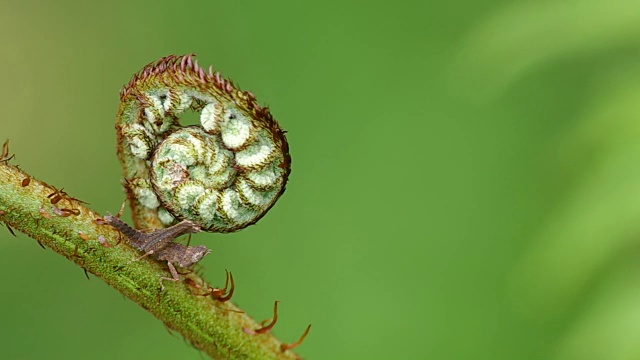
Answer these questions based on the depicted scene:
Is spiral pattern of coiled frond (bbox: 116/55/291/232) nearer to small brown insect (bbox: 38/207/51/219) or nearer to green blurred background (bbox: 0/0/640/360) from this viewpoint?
small brown insect (bbox: 38/207/51/219)

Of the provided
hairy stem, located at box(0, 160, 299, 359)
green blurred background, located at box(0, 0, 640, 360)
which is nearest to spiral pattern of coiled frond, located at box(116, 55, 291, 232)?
hairy stem, located at box(0, 160, 299, 359)

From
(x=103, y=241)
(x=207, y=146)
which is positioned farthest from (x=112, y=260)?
(x=207, y=146)

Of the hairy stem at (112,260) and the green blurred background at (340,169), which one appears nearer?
the hairy stem at (112,260)

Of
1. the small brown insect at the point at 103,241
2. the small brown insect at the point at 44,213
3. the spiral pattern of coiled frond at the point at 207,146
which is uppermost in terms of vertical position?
the spiral pattern of coiled frond at the point at 207,146

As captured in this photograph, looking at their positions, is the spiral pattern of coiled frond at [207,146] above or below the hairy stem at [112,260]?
above

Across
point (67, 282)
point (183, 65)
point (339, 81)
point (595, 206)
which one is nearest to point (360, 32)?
point (339, 81)

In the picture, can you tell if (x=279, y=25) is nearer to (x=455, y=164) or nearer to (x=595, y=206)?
(x=455, y=164)

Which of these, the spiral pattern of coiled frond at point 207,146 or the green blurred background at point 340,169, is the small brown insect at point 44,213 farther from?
the green blurred background at point 340,169

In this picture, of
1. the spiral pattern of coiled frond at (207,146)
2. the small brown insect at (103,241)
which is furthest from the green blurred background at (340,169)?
the small brown insect at (103,241)
